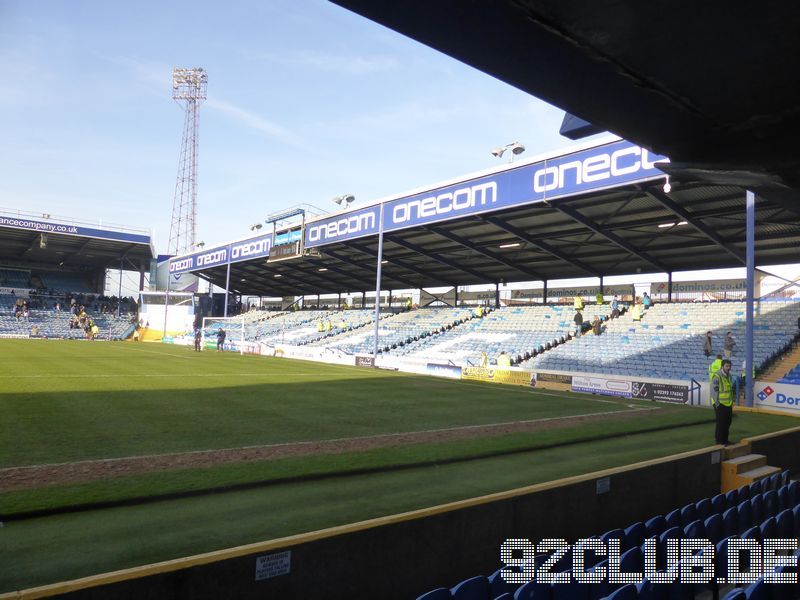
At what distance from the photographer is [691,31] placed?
2.81 meters

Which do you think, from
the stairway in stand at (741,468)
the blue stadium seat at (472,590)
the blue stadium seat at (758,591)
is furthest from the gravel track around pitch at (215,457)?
the blue stadium seat at (758,591)

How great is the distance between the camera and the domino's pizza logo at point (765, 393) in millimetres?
16797

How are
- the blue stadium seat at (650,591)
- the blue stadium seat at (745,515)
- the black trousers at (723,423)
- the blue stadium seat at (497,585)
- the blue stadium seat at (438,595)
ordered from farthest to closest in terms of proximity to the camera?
the black trousers at (723,423) < the blue stadium seat at (745,515) < the blue stadium seat at (497,585) < the blue stadium seat at (650,591) < the blue stadium seat at (438,595)

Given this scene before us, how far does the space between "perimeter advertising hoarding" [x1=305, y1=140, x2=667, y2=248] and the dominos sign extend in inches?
306

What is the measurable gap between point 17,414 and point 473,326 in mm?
27264

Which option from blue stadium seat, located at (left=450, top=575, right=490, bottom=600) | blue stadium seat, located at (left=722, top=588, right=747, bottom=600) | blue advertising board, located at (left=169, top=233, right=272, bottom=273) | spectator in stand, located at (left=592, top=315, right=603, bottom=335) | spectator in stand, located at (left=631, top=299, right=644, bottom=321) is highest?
blue advertising board, located at (left=169, top=233, right=272, bottom=273)

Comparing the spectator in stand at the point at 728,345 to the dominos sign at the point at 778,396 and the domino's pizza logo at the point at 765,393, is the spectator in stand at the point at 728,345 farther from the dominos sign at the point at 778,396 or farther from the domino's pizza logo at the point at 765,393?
the domino's pizza logo at the point at 765,393

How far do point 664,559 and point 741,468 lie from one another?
203 inches

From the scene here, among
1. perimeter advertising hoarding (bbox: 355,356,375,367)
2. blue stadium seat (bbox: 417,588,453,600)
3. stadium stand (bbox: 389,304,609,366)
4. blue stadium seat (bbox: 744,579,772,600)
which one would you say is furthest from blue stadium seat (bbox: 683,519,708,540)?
perimeter advertising hoarding (bbox: 355,356,375,367)

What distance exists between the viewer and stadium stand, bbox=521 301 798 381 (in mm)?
21422

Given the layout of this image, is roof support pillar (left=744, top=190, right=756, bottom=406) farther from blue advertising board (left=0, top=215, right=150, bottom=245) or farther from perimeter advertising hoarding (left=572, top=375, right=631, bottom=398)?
blue advertising board (left=0, top=215, right=150, bottom=245)

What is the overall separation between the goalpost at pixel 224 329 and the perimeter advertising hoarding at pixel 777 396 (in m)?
31.4

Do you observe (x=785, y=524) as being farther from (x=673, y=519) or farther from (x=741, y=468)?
(x=741, y=468)

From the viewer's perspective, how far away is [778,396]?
54.4 feet
